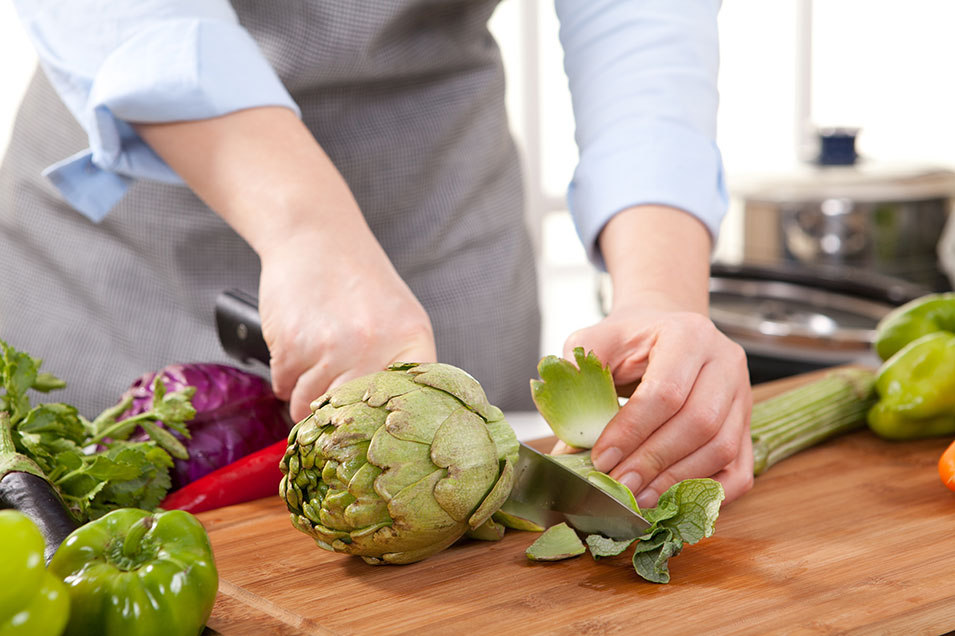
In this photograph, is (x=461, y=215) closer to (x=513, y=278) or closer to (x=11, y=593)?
(x=513, y=278)

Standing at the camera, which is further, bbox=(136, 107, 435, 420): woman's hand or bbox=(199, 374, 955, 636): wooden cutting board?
bbox=(136, 107, 435, 420): woman's hand

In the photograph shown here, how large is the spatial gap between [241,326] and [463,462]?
372mm

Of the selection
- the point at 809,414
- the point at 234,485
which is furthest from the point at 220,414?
the point at 809,414

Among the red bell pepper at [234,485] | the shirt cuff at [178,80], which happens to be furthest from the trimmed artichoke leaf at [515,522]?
the shirt cuff at [178,80]

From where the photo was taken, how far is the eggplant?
72 cm

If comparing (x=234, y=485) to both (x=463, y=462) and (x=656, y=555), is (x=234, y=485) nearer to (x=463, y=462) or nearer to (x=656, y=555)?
(x=463, y=462)

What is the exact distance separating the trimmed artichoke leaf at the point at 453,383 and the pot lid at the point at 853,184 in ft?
5.66

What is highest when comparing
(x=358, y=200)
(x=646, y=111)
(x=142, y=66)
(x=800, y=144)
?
(x=142, y=66)

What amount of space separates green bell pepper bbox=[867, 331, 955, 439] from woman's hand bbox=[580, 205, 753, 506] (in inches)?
9.9

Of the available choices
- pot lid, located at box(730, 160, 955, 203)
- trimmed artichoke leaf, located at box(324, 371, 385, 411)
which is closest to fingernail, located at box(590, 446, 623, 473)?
trimmed artichoke leaf, located at box(324, 371, 385, 411)

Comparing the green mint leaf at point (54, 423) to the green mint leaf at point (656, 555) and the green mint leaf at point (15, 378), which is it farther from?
the green mint leaf at point (656, 555)

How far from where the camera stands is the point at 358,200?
1.39 m

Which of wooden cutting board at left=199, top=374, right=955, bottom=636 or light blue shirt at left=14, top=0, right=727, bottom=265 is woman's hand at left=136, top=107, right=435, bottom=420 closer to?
light blue shirt at left=14, top=0, right=727, bottom=265

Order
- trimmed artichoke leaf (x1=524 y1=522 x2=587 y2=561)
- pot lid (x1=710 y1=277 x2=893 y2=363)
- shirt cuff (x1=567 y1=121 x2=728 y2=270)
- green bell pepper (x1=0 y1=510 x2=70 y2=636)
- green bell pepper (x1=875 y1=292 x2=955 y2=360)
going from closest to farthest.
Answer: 1. green bell pepper (x1=0 y1=510 x2=70 y2=636)
2. trimmed artichoke leaf (x1=524 y1=522 x2=587 y2=561)
3. shirt cuff (x1=567 y1=121 x2=728 y2=270)
4. green bell pepper (x1=875 y1=292 x2=955 y2=360)
5. pot lid (x1=710 y1=277 x2=893 y2=363)
